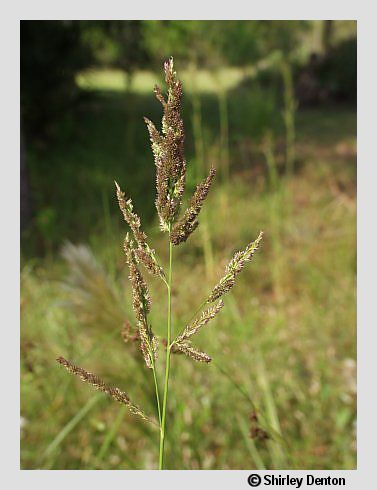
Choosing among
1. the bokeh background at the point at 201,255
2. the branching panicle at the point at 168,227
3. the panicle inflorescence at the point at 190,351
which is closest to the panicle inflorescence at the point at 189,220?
the branching panicle at the point at 168,227

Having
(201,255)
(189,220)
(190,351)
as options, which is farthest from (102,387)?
(201,255)

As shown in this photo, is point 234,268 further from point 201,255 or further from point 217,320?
point 201,255

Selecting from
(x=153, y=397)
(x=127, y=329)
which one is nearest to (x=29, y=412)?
(x=153, y=397)

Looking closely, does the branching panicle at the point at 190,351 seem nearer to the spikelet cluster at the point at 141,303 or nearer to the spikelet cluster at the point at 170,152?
the spikelet cluster at the point at 141,303

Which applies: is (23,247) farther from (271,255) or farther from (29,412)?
(29,412)

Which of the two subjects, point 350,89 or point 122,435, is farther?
point 350,89

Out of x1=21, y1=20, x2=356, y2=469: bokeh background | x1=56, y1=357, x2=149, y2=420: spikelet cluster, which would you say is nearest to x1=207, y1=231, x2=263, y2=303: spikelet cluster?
x1=56, y1=357, x2=149, y2=420: spikelet cluster
